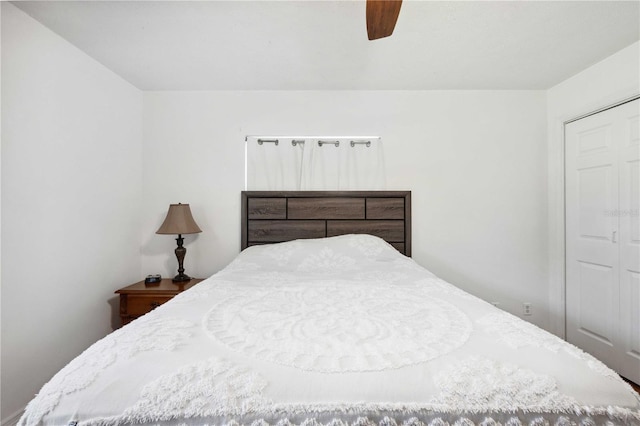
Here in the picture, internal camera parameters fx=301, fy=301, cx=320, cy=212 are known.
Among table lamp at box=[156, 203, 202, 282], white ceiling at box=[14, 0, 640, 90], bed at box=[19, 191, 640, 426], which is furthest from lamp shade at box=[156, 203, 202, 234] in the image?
bed at box=[19, 191, 640, 426]

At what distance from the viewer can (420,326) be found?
1073mm

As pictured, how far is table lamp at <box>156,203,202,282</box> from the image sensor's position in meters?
2.45

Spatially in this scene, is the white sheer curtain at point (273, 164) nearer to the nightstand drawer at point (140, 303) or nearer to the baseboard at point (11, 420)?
the nightstand drawer at point (140, 303)

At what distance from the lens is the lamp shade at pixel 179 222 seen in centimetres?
244

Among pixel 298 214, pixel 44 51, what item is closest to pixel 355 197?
pixel 298 214

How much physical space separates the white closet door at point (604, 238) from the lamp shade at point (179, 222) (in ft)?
10.6

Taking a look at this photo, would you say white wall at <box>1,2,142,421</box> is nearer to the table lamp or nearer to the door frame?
the table lamp

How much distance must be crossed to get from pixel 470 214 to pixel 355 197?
107 cm

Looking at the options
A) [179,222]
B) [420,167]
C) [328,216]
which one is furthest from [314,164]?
[179,222]

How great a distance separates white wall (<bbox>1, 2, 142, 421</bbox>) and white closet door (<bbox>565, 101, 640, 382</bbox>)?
3847 mm

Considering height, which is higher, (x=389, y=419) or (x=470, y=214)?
(x=470, y=214)

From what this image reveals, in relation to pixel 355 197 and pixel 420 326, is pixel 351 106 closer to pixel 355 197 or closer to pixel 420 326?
pixel 355 197

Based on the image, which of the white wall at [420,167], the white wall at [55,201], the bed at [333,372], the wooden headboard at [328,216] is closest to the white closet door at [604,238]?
the white wall at [420,167]

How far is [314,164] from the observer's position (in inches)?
110
